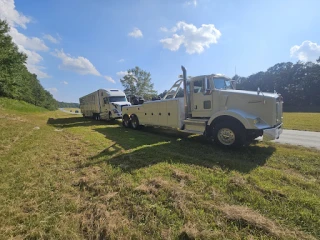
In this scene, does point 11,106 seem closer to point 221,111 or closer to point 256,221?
point 221,111

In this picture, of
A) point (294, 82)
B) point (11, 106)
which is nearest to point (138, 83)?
point (11, 106)

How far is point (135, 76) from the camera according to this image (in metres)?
49.3

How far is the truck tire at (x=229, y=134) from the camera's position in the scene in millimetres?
5605

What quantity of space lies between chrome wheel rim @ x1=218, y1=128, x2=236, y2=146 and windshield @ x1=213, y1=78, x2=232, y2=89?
1.86 metres

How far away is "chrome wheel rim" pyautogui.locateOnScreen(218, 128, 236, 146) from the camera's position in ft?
19.0

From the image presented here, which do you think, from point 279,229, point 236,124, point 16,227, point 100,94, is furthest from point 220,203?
point 100,94

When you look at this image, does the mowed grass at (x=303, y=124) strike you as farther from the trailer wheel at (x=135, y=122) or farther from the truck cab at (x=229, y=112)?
the trailer wheel at (x=135, y=122)

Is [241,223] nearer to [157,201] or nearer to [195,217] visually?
[195,217]

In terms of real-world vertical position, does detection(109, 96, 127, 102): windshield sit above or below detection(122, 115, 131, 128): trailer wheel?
above

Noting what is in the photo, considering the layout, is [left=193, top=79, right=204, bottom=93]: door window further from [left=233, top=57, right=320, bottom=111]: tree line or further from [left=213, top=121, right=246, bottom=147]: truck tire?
[left=233, top=57, right=320, bottom=111]: tree line

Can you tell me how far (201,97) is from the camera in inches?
277

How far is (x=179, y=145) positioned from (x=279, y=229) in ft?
14.6

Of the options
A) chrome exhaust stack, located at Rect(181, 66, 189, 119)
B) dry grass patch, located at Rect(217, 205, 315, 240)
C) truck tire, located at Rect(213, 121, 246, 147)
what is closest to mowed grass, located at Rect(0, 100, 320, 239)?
dry grass patch, located at Rect(217, 205, 315, 240)

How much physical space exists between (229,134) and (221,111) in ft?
2.73
